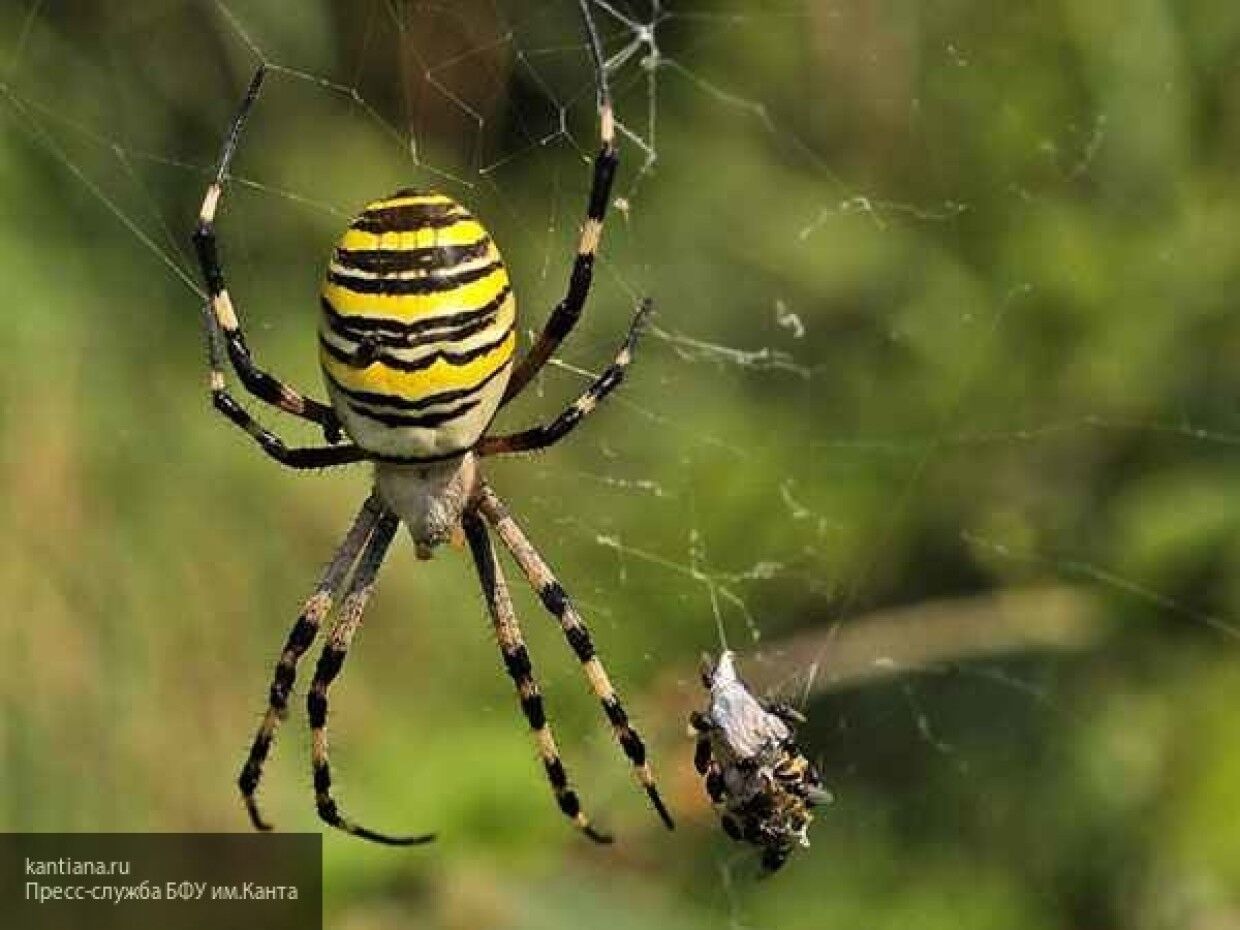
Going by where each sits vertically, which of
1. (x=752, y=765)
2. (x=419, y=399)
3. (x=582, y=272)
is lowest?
(x=752, y=765)

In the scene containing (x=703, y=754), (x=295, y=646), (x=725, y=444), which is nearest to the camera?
(x=703, y=754)

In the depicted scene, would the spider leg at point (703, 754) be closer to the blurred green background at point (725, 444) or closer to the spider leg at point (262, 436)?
the blurred green background at point (725, 444)

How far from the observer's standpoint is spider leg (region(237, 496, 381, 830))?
3412 millimetres

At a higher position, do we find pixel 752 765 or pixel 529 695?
pixel 752 765

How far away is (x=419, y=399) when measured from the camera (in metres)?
2.70

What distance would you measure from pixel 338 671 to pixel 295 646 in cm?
10

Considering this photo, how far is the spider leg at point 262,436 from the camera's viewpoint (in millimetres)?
2955

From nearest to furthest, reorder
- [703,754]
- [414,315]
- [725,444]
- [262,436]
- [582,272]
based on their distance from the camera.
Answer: [414,315] < [582,272] < [262,436] < [703,754] < [725,444]

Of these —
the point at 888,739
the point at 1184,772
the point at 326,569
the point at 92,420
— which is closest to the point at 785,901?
the point at 888,739

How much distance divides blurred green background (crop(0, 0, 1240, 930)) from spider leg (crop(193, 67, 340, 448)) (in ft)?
2.29

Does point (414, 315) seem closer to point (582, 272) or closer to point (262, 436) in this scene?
point (582, 272)

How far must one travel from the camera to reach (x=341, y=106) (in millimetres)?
4324

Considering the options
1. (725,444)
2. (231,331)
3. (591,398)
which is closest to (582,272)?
(591,398)

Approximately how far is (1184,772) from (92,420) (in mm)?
2499
